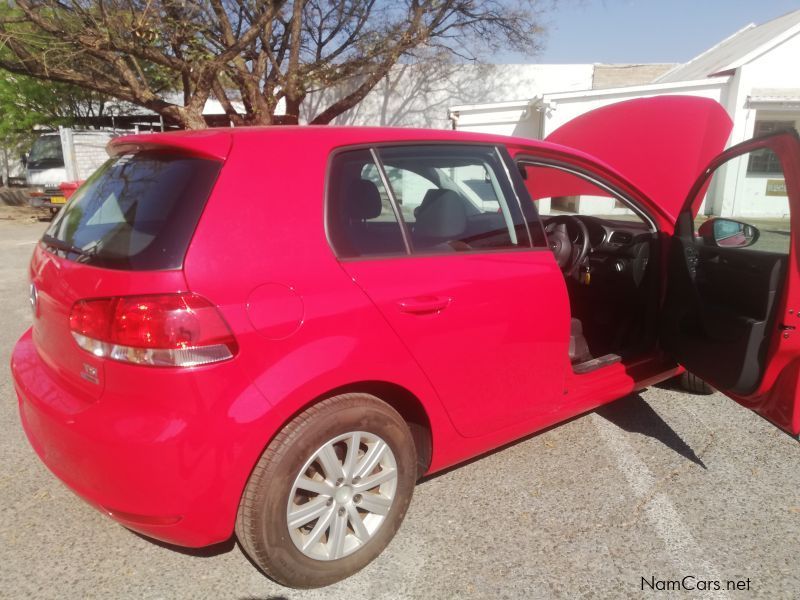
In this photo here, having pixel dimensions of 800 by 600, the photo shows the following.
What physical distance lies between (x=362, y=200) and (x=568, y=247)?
6.47 ft

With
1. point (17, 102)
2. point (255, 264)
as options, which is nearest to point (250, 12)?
point (17, 102)

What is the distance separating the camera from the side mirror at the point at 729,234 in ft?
10.1

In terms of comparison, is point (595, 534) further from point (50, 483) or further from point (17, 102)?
point (17, 102)

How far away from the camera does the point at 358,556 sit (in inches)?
85.7

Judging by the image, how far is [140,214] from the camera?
6.40 ft

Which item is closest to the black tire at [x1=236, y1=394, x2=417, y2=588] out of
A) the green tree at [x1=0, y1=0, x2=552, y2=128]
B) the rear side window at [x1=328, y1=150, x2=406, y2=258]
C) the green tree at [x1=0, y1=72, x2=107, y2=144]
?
the rear side window at [x1=328, y1=150, x2=406, y2=258]

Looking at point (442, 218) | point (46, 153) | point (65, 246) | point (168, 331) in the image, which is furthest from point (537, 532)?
point (46, 153)

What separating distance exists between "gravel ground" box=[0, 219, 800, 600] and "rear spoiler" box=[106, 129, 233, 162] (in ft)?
5.12

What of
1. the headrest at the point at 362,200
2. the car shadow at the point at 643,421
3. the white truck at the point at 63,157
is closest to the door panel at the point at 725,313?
the car shadow at the point at 643,421

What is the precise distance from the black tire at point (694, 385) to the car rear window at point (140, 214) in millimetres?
3348

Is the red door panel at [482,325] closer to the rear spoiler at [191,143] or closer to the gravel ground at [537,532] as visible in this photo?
the gravel ground at [537,532]

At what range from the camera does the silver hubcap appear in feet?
6.61

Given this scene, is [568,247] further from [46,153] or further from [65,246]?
[46,153]

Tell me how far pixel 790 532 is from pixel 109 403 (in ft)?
9.04
